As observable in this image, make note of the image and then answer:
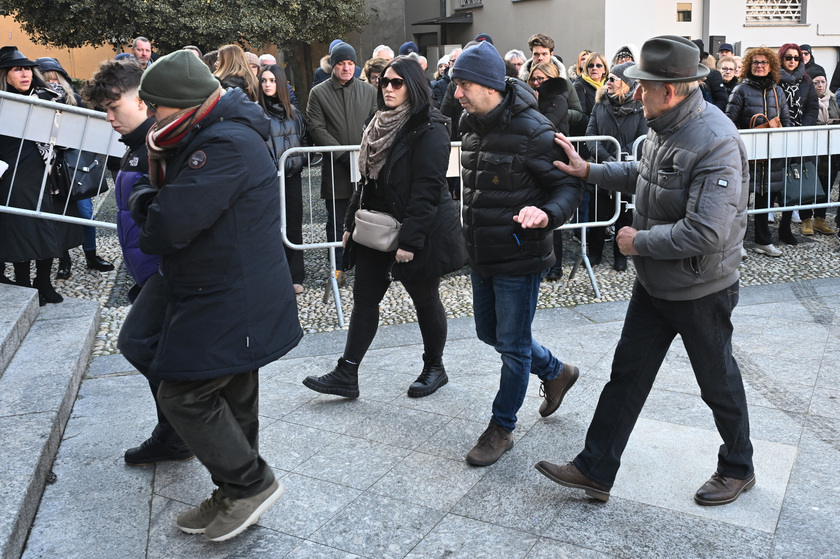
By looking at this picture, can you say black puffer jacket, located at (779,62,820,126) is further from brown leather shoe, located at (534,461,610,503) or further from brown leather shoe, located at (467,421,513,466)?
brown leather shoe, located at (534,461,610,503)

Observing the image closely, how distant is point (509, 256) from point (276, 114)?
13.4ft

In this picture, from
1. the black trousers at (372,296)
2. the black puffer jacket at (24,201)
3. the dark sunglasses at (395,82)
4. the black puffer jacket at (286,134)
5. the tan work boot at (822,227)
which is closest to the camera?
the dark sunglasses at (395,82)

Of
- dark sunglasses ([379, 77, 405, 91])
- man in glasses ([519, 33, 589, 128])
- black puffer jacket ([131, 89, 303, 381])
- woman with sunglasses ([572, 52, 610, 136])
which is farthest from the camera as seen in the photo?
woman with sunglasses ([572, 52, 610, 136])

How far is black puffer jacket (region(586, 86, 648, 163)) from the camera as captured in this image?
780 centimetres

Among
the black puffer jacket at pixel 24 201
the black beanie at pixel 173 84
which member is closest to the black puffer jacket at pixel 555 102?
the black puffer jacket at pixel 24 201

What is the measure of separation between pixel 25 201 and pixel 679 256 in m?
5.13

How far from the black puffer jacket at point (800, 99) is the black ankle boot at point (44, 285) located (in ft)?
23.9

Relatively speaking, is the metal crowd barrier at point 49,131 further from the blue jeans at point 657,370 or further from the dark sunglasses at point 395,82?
the blue jeans at point 657,370

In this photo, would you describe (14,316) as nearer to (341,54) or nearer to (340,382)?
(340,382)

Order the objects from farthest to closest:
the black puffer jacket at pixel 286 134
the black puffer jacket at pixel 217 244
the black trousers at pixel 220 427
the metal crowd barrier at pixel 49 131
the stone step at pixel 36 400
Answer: the black puffer jacket at pixel 286 134 < the metal crowd barrier at pixel 49 131 < the stone step at pixel 36 400 < the black trousers at pixel 220 427 < the black puffer jacket at pixel 217 244

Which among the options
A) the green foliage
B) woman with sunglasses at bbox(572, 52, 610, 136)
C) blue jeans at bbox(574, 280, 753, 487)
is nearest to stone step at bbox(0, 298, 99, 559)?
blue jeans at bbox(574, 280, 753, 487)

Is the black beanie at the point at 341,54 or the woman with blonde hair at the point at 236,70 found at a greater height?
the black beanie at the point at 341,54

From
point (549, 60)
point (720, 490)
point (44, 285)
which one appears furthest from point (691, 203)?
point (549, 60)

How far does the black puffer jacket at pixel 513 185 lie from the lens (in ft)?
12.5
